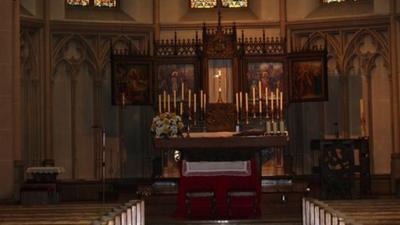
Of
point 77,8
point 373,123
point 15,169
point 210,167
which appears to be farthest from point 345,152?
point 77,8

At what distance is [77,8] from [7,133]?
5.98 meters

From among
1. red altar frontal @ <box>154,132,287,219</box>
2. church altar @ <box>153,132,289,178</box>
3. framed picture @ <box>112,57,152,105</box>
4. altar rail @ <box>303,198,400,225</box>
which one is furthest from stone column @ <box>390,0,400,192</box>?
altar rail @ <box>303,198,400,225</box>

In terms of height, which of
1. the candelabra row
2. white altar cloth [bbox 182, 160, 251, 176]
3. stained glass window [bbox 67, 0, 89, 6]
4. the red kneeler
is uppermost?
stained glass window [bbox 67, 0, 89, 6]

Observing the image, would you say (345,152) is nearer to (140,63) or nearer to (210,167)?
(210,167)

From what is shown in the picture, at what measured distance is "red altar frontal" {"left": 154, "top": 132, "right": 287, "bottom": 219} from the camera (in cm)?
1538

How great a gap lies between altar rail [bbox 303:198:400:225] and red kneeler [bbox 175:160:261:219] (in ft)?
12.6

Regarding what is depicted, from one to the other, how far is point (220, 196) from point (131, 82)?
581 cm

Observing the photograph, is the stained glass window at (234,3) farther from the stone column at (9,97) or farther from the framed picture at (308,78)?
the stone column at (9,97)

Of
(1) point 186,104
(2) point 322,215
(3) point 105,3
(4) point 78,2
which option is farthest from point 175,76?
(2) point 322,215

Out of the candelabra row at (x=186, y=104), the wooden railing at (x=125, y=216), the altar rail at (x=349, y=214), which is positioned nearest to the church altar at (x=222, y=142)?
the candelabra row at (x=186, y=104)

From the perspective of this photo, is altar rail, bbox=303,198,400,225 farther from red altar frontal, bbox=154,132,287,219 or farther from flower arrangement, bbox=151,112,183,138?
flower arrangement, bbox=151,112,183,138

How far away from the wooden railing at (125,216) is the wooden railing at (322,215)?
2239 millimetres

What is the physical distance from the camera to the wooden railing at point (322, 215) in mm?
7793

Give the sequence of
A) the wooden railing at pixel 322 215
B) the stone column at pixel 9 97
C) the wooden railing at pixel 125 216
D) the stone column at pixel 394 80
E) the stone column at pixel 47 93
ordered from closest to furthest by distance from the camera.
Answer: the wooden railing at pixel 322 215 < the wooden railing at pixel 125 216 < the stone column at pixel 9 97 < the stone column at pixel 394 80 < the stone column at pixel 47 93
